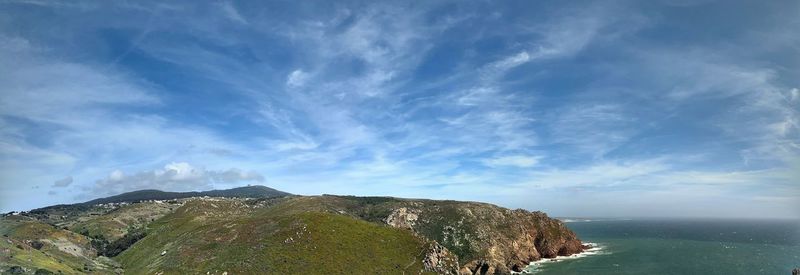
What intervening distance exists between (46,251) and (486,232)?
141632 millimetres

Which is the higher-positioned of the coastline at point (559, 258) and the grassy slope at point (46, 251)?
the grassy slope at point (46, 251)

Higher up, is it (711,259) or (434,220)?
(434,220)

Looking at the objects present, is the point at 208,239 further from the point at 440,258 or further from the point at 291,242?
the point at 440,258

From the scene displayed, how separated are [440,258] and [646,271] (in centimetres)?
6796

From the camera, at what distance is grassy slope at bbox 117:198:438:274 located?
100750mm

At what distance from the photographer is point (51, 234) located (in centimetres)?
14875

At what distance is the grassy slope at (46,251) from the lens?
100375 millimetres

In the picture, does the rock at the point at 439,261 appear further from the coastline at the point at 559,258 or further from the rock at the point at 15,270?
the rock at the point at 15,270

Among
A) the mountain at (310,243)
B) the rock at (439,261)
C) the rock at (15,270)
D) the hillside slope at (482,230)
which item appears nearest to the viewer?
the rock at (15,270)

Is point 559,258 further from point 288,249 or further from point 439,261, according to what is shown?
point 288,249

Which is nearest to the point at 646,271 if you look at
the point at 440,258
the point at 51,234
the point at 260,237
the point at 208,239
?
the point at 440,258

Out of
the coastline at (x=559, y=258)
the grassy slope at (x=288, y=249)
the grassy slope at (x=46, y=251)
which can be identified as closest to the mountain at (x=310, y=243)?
the grassy slope at (x=288, y=249)

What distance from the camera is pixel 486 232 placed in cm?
15900

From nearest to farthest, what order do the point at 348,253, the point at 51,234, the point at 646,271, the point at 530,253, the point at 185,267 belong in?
the point at 185,267, the point at 348,253, the point at 646,271, the point at 51,234, the point at 530,253
